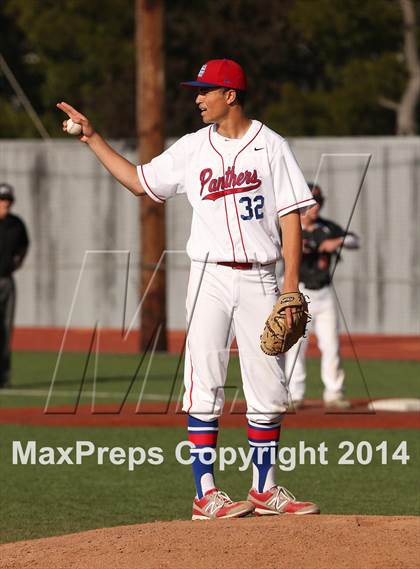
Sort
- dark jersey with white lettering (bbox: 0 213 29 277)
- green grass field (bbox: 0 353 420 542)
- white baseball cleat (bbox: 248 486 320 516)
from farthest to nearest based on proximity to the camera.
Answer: dark jersey with white lettering (bbox: 0 213 29 277) < green grass field (bbox: 0 353 420 542) < white baseball cleat (bbox: 248 486 320 516)

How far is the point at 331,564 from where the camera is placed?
6672 millimetres

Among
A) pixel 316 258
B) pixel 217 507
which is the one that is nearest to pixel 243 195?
pixel 217 507

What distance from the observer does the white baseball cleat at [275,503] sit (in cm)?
819

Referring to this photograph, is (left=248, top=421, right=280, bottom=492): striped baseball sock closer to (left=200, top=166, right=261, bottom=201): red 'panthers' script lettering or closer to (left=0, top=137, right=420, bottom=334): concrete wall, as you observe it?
(left=200, top=166, right=261, bottom=201): red 'panthers' script lettering

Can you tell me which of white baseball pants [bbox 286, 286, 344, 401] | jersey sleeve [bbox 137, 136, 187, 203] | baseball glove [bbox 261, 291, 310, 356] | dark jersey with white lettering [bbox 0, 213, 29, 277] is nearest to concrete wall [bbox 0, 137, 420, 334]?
dark jersey with white lettering [bbox 0, 213, 29, 277]

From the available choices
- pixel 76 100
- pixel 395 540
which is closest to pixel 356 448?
pixel 395 540

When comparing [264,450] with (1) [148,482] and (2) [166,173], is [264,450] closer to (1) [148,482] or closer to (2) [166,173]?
(2) [166,173]

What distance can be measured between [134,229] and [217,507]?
66.0 feet

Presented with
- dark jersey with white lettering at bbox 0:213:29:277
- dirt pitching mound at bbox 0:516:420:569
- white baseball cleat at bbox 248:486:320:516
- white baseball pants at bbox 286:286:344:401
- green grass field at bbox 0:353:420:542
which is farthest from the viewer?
dark jersey with white lettering at bbox 0:213:29:277

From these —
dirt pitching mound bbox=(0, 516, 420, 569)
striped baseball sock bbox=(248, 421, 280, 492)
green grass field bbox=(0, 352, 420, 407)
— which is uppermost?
striped baseball sock bbox=(248, 421, 280, 492)

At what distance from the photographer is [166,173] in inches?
325

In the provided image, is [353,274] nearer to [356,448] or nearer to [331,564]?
[356,448]

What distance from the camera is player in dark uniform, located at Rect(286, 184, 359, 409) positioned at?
14781 millimetres

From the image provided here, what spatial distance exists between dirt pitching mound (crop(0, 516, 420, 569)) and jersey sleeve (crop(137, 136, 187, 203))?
1885 mm
